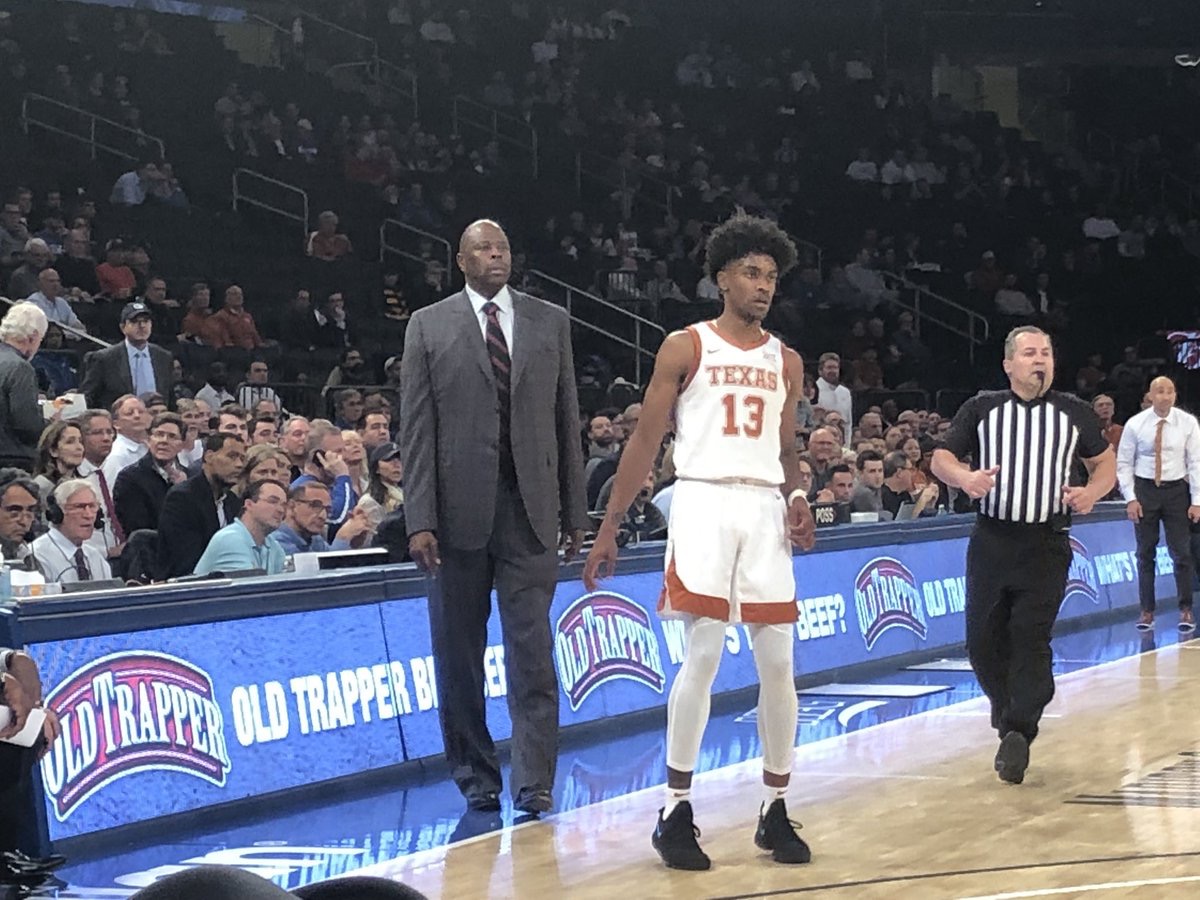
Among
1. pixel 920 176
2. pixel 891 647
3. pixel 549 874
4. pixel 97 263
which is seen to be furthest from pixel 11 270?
pixel 920 176

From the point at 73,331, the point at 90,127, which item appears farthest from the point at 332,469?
the point at 90,127

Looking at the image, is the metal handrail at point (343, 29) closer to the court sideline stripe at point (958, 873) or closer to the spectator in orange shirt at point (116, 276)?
the spectator in orange shirt at point (116, 276)

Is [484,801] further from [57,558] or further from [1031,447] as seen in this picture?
[1031,447]

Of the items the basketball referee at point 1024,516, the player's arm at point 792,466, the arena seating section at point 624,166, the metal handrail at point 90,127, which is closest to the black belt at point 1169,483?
the arena seating section at point 624,166

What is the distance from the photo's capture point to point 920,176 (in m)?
28.7

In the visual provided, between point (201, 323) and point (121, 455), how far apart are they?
6.23m

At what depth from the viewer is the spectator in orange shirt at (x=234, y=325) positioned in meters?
17.0

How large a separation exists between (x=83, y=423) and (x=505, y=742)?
Result: 10.0 ft

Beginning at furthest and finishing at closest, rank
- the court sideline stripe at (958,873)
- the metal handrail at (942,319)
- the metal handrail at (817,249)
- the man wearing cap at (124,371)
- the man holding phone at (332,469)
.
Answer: the metal handrail at (817,249)
the metal handrail at (942,319)
the man wearing cap at (124,371)
the man holding phone at (332,469)
the court sideline stripe at (958,873)

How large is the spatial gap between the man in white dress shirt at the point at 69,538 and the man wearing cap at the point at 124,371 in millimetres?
4089

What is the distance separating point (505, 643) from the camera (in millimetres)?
7402

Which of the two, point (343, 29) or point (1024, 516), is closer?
point (1024, 516)

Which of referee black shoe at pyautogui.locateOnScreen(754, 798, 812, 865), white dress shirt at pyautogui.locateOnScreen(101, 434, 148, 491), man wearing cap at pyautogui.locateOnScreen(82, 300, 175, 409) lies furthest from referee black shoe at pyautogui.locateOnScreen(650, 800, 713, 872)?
man wearing cap at pyautogui.locateOnScreen(82, 300, 175, 409)

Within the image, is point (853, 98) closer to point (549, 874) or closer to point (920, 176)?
point (920, 176)
